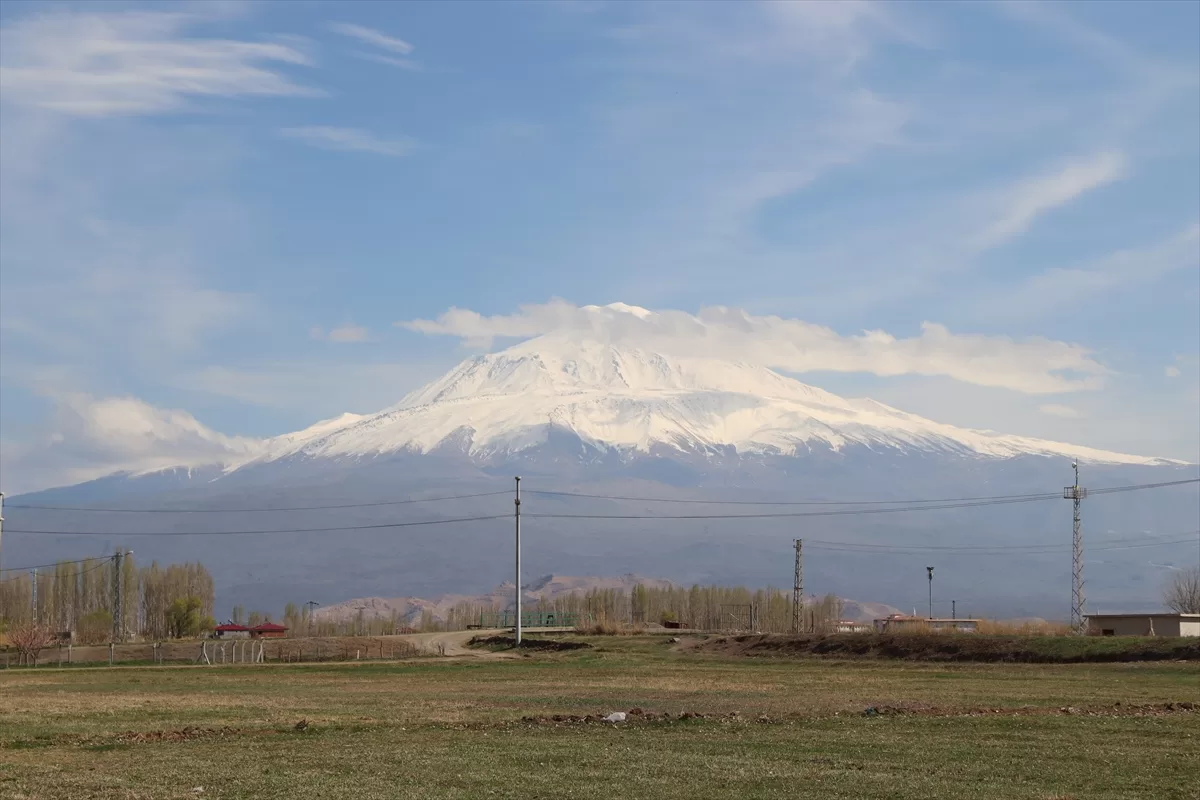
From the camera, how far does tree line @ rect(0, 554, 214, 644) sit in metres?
163

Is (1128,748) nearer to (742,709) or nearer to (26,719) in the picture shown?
(742,709)

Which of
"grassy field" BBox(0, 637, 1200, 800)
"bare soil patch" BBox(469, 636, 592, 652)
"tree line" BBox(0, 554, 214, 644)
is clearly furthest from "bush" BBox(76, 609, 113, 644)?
"grassy field" BBox(0, 637, 1200, 800)

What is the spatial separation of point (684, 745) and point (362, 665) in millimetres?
49684

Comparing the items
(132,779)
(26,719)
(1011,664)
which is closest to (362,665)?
(1011,664)

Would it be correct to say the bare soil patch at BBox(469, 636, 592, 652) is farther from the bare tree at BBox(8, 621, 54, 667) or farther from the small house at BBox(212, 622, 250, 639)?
the small house at BBox(212, 622, 250, 639)

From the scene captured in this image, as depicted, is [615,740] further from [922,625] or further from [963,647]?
[922,625]

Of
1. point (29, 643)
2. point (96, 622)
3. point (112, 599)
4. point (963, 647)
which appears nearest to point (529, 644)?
point (29, 643)

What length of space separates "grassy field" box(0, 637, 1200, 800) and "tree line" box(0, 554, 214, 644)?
118 metres

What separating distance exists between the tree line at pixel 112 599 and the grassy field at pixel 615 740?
11831cm

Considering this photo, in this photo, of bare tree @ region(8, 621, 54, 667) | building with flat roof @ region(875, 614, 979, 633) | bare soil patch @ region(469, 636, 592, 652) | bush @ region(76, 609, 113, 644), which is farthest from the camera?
bush @ region(76, 609, 113, 644)

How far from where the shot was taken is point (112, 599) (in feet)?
570

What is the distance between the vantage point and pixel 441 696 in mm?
45594

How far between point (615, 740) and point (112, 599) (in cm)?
15884

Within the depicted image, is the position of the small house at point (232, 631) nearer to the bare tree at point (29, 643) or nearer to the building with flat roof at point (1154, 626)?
the bare tree at point (29, 643)
